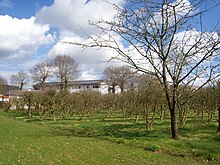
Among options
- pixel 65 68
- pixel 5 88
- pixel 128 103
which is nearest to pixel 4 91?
pixel 5 88

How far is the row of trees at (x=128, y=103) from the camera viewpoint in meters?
20.2

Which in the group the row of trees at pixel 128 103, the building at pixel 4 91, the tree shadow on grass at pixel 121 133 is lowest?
the tree shadow on grass at pixel 121 133

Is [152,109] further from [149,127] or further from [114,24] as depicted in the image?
[114,24]

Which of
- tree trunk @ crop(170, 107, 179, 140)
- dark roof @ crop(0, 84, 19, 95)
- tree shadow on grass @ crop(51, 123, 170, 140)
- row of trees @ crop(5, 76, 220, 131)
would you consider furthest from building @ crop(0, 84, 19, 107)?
tree trunk @ crop(170, 107, 179, 140)

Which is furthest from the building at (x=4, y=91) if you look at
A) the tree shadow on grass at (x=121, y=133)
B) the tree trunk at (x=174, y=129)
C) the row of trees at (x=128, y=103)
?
the tree trunk at (x=174, y=129)

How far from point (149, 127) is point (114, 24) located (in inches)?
351

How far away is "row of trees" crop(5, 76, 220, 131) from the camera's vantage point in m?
20.2

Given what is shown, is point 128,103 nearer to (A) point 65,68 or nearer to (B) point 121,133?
(B) point 121,133

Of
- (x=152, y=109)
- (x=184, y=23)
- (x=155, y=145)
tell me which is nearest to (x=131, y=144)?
(x=155, y=145)

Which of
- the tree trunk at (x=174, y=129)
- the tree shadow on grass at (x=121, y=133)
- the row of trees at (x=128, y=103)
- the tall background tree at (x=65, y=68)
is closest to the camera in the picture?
the tree trunk at (x=174, y=129)

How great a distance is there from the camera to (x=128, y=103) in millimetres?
28797

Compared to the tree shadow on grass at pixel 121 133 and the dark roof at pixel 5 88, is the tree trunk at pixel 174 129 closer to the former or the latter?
the tree shadow on grass at pixel 121 133

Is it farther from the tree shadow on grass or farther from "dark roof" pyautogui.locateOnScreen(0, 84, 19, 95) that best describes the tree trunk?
"dark roof" pyautogui.locateOnScreen(0, 84, 19, 95)

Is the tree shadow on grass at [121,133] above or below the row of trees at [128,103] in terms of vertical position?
below
